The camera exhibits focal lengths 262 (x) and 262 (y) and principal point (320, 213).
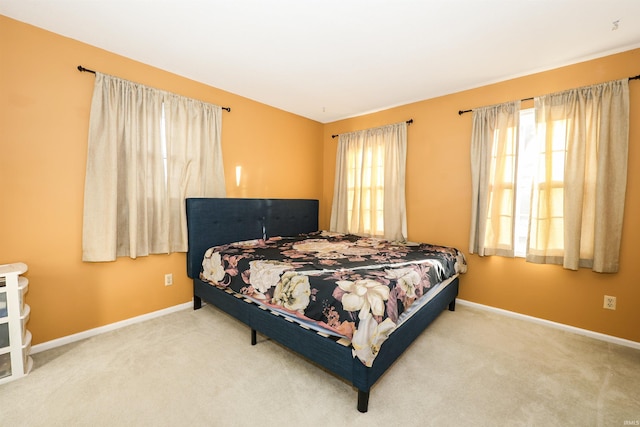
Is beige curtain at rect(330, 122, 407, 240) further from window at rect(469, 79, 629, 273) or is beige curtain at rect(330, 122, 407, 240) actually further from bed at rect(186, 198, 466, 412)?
window at rect(469, 79, 629, 273)

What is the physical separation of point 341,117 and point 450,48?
211cm

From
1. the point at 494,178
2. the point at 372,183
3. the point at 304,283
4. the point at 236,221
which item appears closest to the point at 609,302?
the point at 494,178

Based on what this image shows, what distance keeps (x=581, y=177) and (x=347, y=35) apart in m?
2.42

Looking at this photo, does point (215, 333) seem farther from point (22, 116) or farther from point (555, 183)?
point (555, 183)

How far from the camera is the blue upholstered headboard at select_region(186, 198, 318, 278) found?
282 centimetres

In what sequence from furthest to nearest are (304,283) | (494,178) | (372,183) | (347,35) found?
1. (372,183)
2. (494,178)
3. (347,35)
4. (304,283)

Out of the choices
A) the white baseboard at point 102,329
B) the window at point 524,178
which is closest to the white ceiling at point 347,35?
the window at point 524,178

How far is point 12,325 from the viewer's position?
1727 mm

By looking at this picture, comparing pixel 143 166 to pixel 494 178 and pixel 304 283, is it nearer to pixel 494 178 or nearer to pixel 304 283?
pixel 304 283

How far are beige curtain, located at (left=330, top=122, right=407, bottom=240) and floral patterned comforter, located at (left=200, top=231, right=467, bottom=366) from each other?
1.96 feet

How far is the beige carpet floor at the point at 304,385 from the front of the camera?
1.50m

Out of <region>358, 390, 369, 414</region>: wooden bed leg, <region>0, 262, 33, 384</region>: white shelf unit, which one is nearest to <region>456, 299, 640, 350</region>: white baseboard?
A: <region>358, 390, 369, 414</region>: wooden bed leg

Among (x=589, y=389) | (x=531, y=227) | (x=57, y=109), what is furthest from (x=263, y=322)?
(x=531, y=227)

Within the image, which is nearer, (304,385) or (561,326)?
(304,385)
